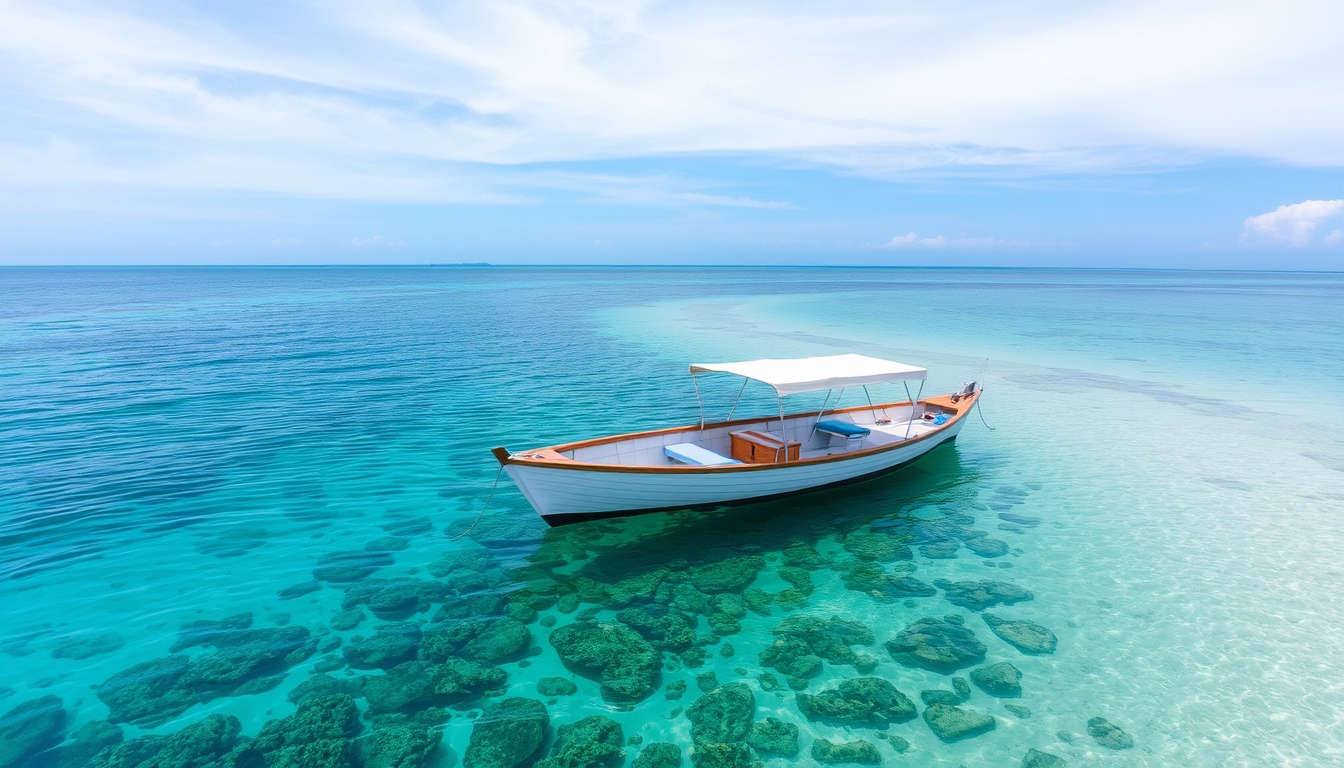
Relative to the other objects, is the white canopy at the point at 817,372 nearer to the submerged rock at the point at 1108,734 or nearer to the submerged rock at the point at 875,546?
the submerged rock at the point at 875,546

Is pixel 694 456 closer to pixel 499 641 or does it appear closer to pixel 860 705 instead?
pixel 499 641

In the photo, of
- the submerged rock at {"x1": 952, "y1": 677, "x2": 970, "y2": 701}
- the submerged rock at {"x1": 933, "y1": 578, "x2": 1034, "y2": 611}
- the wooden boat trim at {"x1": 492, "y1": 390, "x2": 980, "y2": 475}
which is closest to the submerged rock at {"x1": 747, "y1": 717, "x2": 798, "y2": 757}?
the submerged rock at {"x1": 952, "y1": 677, "x2": 970, "y2": 701}

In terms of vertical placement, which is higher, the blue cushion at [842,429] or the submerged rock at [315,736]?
the blue cushion at [842,429]

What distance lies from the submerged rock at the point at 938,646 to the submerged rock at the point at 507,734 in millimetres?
5345

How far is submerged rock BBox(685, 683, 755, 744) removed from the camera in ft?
26.3

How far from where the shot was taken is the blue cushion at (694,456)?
14094 millimetres

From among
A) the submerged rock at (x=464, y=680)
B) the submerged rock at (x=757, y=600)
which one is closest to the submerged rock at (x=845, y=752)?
the submerged rock at (x=757, y=600)

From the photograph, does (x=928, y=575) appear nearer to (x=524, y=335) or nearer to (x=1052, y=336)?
(x=524, y=335)

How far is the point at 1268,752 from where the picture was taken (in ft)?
25.5

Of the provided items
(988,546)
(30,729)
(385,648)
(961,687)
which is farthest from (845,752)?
(30,729)

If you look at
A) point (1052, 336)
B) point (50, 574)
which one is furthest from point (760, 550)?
point (1052, 336)

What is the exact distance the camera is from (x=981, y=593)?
1135 centimetres

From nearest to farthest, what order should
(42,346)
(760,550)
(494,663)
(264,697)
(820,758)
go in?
1. (820,758)
2. (264,697)
3. (494,663)
4. (760,550)
5. (42,346)

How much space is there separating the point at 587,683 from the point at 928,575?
6.91 m
